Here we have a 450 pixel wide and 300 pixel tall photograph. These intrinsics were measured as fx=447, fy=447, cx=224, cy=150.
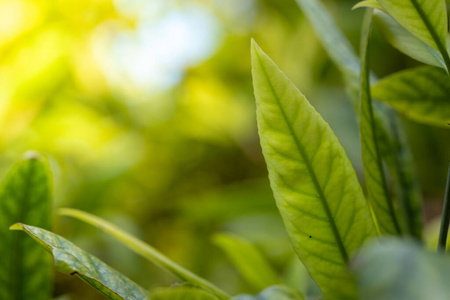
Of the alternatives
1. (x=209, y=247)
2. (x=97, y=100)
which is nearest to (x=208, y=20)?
(x=97, y=100)

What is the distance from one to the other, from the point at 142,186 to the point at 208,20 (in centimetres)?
51

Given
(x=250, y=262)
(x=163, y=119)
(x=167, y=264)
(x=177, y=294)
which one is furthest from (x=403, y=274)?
(x=163, y=119)

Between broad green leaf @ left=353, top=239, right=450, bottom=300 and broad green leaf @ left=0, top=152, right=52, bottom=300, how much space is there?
0.30 metres

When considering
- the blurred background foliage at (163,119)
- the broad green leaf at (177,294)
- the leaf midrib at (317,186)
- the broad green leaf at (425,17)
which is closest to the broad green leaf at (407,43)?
the broad green leaf at (425,17)

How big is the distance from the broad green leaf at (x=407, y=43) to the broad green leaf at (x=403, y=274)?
0.21 metres

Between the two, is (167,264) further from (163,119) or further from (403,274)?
(163,119)

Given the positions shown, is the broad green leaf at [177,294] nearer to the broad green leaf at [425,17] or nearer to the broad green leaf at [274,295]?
the broad green leaf at [274,295]

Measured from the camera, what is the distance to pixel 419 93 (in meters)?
0.40

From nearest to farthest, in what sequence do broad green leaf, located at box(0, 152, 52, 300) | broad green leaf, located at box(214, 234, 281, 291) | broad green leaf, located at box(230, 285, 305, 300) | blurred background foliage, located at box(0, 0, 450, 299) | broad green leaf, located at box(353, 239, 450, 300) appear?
1. broad green leaf, located at box(353, 239, 450, 300)
2. broad green leaf, located at box(230, 285, 305, 300)
3. broad green leaf, located at box(0, 152, 52, 300)
4. broad green leaf, located at box(214, 234, 281, 291)
5. blurred background foliage, located at box(0, 0, 450, 299)

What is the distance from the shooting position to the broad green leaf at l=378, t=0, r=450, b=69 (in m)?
0.29

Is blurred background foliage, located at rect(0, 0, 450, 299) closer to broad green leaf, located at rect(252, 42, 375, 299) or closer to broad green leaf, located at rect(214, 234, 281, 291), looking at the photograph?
broad green leaf, located at rect(214, 234, 281, 291)

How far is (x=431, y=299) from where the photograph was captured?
0.15 meters

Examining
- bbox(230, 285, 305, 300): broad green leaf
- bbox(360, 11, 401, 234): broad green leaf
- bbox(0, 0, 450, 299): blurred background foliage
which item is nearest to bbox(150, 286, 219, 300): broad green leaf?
bbox(230, 285, 305, 300): broad green leaf

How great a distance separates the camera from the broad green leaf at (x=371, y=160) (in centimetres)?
33
